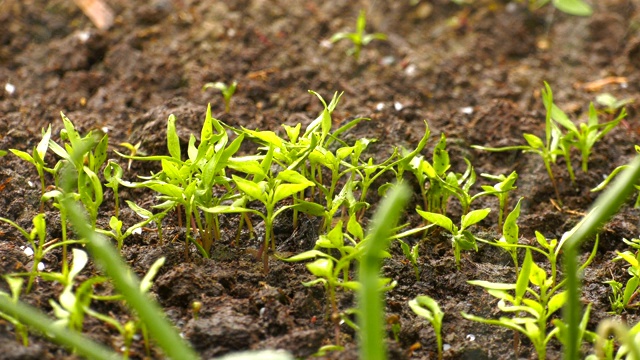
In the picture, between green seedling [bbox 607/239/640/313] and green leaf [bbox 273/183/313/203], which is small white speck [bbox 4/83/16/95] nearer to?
green leaf [bbox 273/183/313/203]

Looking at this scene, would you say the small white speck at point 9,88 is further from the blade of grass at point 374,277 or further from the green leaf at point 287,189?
the blade of grass at point 374,277

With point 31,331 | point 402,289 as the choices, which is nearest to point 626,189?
point 402,289

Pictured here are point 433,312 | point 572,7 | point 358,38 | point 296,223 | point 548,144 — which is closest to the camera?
point 433,312

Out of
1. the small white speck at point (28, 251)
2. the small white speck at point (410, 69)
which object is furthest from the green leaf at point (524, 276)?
the small white speck at point (410, 69)

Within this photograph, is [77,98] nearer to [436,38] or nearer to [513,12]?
[436,38]

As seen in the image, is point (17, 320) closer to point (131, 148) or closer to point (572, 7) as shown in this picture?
point (131, 148)

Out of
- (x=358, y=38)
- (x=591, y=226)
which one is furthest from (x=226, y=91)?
(x=591, y=226)
